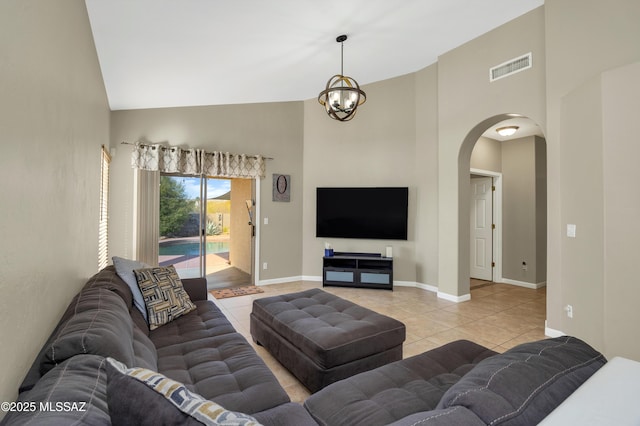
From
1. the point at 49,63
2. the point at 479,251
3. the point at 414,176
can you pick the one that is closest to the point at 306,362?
the point at 49,63

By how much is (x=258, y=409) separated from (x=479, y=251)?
5.95m

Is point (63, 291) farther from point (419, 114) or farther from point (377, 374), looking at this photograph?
point (419, 114)

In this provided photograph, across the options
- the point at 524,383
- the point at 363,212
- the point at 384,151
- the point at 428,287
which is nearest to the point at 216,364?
the point at 524,383

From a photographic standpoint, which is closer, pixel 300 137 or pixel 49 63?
pixel 49 63

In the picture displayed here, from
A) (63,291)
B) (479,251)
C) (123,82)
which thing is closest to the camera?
(63,291)

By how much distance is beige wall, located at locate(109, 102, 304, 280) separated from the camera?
464 centimetres

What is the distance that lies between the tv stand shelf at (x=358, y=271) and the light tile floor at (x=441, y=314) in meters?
0.14

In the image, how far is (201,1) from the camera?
2719 millimetres

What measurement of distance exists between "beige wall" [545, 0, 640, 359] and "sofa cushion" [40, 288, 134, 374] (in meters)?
3.26

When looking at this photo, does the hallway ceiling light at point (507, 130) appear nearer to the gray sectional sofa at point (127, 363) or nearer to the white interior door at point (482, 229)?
the white interior door at point (482, 229)

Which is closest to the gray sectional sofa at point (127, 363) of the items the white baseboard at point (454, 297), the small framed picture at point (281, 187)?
the small framed picture at point (281, 187)

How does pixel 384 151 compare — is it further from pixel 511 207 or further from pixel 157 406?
pixel 157 406

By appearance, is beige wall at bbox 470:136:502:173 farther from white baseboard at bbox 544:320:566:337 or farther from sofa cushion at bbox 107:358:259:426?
sofa cushion at bbox 107:358:259:426

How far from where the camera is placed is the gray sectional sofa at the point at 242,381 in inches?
28.8
